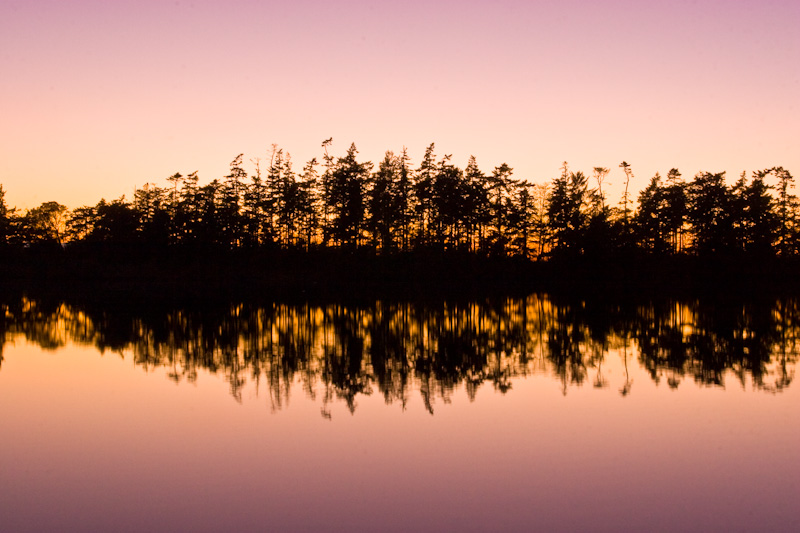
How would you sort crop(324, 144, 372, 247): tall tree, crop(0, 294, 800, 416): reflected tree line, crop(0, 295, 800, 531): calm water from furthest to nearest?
1. crop(324, 144, 372, 247): tall tree
2. crop(0, 294, 800, 416): reflected tree line
3. crop(0, 295, 800, 531): calm water

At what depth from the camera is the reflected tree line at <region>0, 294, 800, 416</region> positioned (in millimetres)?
13703

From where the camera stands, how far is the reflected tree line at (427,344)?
1370 cm

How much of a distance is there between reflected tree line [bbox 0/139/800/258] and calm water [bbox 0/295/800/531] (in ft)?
138

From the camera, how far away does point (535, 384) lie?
13.3 m

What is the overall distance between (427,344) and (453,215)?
147ft

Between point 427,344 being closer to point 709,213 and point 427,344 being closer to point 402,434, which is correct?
point 402,434

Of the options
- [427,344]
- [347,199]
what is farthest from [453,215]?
[427,344]

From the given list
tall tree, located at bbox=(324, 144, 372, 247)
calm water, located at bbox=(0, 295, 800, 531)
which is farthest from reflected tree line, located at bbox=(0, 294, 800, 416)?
tall tree, located at bbox=(324, 144, 372, 247)

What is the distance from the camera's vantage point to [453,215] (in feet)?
207

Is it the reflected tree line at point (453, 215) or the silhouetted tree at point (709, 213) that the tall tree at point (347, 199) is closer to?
the reflected tree line at point (453, 215)

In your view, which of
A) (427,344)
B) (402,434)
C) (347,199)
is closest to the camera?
(402,434)

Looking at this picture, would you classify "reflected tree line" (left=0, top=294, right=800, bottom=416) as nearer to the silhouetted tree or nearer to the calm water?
the calm water

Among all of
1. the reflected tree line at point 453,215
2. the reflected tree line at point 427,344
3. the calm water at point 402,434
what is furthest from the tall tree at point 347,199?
the calm water at point 402,434

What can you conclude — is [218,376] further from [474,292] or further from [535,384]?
[474,292]
